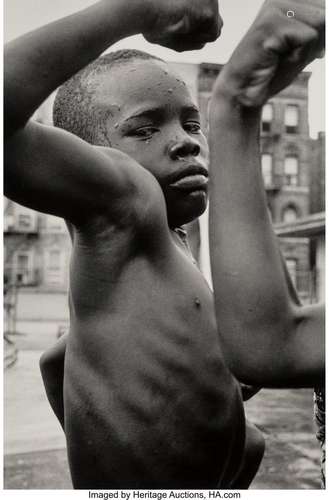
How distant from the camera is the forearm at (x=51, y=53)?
2.26 ft

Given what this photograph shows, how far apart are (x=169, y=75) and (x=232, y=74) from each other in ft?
1.32

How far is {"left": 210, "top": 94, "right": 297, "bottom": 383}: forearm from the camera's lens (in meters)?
0.55

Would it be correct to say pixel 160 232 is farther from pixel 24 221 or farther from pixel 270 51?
pixel 24 221

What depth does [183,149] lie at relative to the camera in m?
0.90

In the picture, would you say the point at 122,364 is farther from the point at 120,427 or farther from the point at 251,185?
the point at 251,185

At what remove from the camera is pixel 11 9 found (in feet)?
3.53

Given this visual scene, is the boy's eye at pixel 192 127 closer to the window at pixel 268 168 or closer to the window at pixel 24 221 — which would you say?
the window at pixel 24 221

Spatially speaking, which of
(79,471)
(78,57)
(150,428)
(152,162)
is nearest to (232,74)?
(78,57)

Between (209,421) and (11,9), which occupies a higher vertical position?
(11,9)

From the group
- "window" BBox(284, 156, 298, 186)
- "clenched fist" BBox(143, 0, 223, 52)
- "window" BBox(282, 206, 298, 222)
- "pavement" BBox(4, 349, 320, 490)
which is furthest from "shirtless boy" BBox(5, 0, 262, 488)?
"window" BBox(282, 206, 298, 222)

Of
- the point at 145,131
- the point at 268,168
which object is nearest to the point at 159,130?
the point at 145,131

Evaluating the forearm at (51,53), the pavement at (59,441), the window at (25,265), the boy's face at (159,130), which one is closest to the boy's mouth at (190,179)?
the boy's face at (159,130)

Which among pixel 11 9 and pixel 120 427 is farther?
pixel 11 9

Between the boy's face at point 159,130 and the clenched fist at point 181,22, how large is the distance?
0.10 metres
